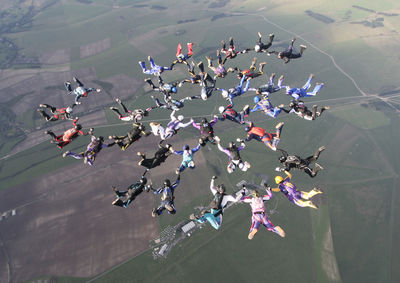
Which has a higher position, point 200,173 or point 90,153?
point 90,153

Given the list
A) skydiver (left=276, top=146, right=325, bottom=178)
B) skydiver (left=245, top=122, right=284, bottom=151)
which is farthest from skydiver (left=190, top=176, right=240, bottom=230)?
skydiver (left=245, top=122, right=284, bottom=151)

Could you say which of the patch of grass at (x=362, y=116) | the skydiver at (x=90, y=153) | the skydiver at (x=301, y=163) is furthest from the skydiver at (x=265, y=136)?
the patch of grass at (x=362, y=116)

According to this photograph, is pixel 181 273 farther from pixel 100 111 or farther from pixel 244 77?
pixel 100 111

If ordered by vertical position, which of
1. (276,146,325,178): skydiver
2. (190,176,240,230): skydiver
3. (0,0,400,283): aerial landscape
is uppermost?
(276,146,325,178): skydiver

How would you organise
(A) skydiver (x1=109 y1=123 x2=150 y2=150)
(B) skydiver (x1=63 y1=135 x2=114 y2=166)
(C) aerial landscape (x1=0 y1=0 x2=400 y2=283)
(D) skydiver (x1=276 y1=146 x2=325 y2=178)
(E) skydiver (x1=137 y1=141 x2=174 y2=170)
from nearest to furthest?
(D) skydiver (x1=276 y1=146 x2=325 y2=178), (E) skydiver (x1=137 y1=141 x2=174 y2=170), (A) skydiver (x1=109 y1=123 x2=150 y2=150), (B) skydiver (x1=63 y1=135 x2=114 y2=166), (C) aerial landscape (x1=0 y1=0 x2=400 y2=283)

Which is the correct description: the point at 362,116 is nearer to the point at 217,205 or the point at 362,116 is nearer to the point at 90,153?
the point at 217,205

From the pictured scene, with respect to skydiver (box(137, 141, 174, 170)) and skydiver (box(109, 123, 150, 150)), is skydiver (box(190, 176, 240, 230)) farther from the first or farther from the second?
skydiver (box(109, 123, 150, 150))

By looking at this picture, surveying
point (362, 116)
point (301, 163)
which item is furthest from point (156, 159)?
A: point (362, 116)

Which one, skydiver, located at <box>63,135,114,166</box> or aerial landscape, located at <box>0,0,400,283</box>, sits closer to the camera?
skydiver, located at <box>63,135,114,166</box>
